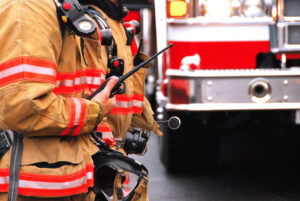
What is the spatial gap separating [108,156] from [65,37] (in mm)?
453

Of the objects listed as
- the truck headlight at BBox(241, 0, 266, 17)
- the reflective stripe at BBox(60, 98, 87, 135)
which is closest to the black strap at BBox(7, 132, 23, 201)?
the reflective stripe at BBox(60, 98, 87, 135)

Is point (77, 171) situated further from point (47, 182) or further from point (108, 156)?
point (108, 156)

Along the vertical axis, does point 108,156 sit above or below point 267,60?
below

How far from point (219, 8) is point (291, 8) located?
0.51 metres

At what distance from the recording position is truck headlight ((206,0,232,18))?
380 cm

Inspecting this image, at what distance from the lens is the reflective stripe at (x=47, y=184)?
69.6 inches

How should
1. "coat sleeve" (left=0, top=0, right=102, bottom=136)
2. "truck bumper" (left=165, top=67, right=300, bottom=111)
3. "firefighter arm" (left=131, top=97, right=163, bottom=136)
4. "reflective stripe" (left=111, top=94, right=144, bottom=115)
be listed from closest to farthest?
1. "coat sleeve" (left=0, top=0, right=102, bottom=136)
2. "reflective stripe" (left=111, top=94, right=144, bottom=115)
3. "firefighter arm" (left=131, top=97, right=163, bottom=136)
4. "truck bumper" (left=165, top=67, right=300, bottom=111)

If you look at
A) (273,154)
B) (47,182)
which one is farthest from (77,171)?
(273,154)

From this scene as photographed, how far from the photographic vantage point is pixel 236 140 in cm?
688

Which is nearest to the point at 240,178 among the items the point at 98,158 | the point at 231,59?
the point at 231,59

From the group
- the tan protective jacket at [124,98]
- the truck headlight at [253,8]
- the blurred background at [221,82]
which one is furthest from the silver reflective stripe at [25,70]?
the truck headlight at [253,8]

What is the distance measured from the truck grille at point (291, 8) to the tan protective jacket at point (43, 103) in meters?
2.33

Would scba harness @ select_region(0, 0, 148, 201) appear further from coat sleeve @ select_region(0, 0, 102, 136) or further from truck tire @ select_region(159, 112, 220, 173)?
truck tire @ select_region(159, 112, 220, 173)

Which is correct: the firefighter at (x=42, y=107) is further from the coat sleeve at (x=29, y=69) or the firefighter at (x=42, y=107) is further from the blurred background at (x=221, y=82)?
the blurred background at (x=221, y=82)
